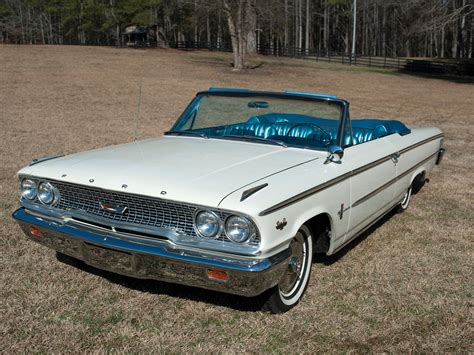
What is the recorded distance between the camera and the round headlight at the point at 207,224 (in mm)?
2971

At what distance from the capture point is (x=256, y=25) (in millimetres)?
40844

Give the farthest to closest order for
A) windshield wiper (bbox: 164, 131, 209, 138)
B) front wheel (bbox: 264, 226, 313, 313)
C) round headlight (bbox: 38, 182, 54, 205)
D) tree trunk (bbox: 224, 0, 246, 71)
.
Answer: tree trunk (bbox: 224, 0, 246, 71)
windshield wiper (bbox: 164, 131, 209, 138)
round headlight (bbox: 38, 182, 54, 205)
front wheel (bbox: 264, 226, 313, 313)

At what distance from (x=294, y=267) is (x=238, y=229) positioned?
74 cm

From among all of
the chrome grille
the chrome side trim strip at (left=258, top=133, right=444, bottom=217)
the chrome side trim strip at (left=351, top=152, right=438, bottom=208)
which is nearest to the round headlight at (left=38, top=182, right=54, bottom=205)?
the chrome grille

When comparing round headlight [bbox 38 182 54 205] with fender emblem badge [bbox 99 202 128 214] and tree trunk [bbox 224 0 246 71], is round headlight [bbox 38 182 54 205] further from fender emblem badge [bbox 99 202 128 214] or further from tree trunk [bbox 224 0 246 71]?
tree trunk [bbox 224 0 246 71]

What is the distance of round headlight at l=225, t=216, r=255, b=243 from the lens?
9.59 feet

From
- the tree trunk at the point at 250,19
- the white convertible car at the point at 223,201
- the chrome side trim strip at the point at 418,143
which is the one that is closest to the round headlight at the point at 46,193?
the white convertible car at the point at 223,201

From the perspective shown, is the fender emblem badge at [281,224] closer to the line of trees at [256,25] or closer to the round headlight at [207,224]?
the round headlight at [207,224]

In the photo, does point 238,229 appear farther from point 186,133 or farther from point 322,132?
point 186,133

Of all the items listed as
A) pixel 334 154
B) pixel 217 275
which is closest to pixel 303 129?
pixel 334 154

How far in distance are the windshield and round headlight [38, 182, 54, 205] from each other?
1371 millimetres

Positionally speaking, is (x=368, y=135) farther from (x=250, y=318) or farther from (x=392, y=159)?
(x=250, y=318)

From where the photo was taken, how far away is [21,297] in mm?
3535

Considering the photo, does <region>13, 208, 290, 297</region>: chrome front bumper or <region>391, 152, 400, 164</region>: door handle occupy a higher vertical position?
<region>391, 152, 400, 164</region>: door handle
